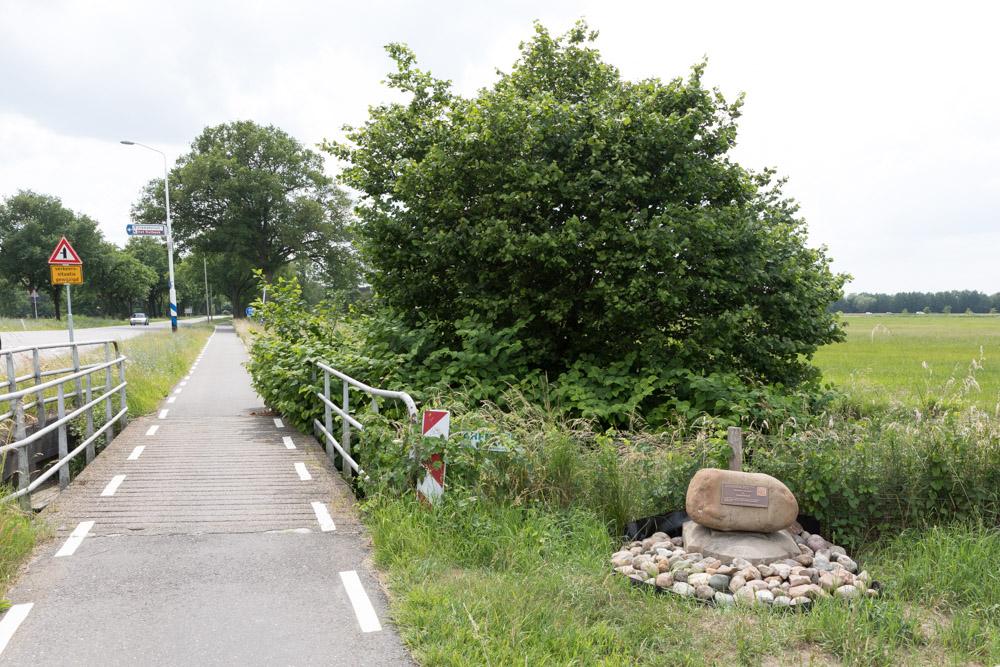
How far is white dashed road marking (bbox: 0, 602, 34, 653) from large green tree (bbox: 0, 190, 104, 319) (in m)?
71.5

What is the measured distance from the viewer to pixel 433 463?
5.54 meters

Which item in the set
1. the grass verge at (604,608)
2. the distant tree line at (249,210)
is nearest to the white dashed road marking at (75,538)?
the grass verge at (604,608)

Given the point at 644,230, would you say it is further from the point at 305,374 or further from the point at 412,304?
the point at 305,374

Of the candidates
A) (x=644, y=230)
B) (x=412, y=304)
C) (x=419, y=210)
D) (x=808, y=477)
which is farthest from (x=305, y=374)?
(x=808, y=477)

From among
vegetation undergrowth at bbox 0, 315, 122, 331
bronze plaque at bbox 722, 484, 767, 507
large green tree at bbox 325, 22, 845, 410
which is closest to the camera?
bronze plaque at bbox 722, 484, 767, 507

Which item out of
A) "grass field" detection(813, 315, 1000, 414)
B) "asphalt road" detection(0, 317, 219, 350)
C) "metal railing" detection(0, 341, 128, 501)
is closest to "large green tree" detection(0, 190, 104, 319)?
"asphalt road" detection(0, 317, 219, 350)

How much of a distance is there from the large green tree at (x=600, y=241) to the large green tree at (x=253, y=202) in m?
43.6

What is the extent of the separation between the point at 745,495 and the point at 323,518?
3435 mm

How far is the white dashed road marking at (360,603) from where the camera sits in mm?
3932

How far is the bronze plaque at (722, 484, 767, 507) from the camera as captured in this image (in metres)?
5.10

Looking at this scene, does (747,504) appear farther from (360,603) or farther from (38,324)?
(38,324)

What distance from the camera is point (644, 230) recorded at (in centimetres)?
923

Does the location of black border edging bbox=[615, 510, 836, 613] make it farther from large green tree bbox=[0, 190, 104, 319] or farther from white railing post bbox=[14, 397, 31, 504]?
large green tree bbox=[0, 190, 104, 319]

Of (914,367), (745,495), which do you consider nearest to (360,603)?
(745,495)
